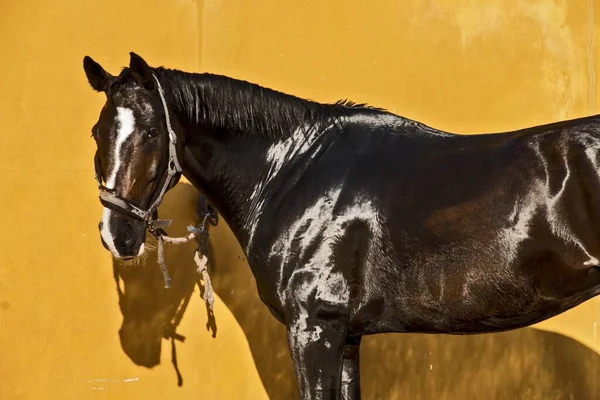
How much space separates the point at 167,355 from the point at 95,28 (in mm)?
1721

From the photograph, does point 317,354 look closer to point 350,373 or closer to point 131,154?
point 350,373

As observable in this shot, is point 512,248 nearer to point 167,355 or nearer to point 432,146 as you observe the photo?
point 432,146

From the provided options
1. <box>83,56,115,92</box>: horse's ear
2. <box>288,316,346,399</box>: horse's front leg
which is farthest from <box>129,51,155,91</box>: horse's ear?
<box>288,316,346,399</box>: horse's front leg

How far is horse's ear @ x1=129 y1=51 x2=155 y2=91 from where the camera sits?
4195 millimetres

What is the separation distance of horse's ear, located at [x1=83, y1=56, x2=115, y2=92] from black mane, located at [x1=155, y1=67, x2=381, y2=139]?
0.22 meters

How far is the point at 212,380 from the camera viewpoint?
5438 millimetres

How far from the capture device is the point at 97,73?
4.30 metres

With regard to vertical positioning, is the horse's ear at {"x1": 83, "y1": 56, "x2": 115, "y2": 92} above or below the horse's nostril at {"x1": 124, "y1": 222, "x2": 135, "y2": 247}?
above

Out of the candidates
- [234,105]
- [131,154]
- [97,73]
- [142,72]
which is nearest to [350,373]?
[234,105]

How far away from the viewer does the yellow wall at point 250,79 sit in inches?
200

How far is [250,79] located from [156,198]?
151 cm

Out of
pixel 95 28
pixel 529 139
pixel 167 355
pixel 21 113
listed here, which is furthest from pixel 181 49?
pixel 529 139

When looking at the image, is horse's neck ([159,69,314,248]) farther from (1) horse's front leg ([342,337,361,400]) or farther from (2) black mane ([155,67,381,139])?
(1) horse's front leg ([342,337,361,400])

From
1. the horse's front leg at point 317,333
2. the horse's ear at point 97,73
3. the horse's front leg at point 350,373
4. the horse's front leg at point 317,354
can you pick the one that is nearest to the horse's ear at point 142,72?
the horse's ear at point 97,73
